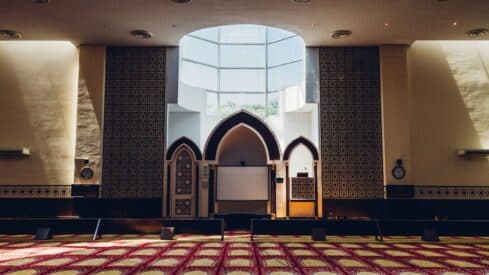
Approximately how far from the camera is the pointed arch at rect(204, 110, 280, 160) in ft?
30.3

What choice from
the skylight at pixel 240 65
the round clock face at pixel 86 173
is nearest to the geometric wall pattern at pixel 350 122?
the skylight at pixel 240 65

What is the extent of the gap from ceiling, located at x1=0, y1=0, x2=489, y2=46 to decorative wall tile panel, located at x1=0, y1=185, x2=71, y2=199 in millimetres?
3002

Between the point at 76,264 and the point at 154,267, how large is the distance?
933mm

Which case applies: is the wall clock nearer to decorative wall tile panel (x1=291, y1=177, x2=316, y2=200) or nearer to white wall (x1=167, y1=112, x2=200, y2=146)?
decorative wall tile panel (x1=291, y1=177, x2=316, y2=200)

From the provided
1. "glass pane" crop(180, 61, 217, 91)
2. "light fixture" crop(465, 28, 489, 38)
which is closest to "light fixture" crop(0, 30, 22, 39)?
"glass pane" crop(180, 61, 217, 91)

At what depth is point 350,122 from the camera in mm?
9117

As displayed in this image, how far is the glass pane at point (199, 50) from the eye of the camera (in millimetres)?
11742

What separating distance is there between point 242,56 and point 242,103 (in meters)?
1.32

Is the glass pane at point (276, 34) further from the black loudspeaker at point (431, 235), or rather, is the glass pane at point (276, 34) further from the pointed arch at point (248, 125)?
the black loudspeaker at point (431, 235)

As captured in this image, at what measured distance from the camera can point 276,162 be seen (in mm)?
9203

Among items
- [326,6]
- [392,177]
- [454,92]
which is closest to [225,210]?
[392,177]

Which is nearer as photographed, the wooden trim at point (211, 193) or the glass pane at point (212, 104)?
the wooden trim at point (211, 193)

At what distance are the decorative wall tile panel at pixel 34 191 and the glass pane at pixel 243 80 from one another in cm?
511

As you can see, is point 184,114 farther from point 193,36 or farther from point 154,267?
point 154,267
